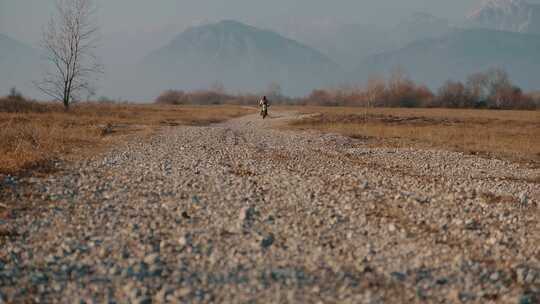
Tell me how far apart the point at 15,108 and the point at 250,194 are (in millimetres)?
44481

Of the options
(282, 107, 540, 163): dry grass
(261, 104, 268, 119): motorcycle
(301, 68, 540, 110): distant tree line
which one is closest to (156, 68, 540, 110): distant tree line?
(301, 68, 540, 110): distant tree line

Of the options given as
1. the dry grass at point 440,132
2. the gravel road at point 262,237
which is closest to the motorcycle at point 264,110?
the dry grass at point 440,132

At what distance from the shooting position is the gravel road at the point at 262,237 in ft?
23.0

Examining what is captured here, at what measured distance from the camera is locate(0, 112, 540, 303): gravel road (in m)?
7.02

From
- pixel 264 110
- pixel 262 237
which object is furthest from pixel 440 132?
pixel 262 237

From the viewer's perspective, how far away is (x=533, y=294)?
7398 millimetres

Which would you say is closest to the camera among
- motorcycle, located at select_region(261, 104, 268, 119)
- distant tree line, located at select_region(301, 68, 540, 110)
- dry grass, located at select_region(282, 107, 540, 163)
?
dry grass, located at select_region(282, 107, 540, 163)

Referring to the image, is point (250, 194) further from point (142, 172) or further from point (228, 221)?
point (142, 172)

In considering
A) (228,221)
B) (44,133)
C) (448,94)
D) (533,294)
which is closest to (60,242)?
(228,221)

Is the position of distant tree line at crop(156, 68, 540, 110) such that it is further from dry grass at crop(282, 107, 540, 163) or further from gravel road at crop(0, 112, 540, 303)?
gravel road at crop(0, 112, 540, 303)

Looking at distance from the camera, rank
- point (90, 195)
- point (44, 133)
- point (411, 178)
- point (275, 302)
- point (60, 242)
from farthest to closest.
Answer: point (44, 133) < point (411, 178) < point (90, 195) < point (60, 242) < point (275, 302)

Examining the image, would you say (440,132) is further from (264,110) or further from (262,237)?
(262,237)

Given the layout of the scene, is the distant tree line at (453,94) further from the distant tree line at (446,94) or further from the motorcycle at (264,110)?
the motorcycle at (264,110)

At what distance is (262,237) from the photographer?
8.83 metres
